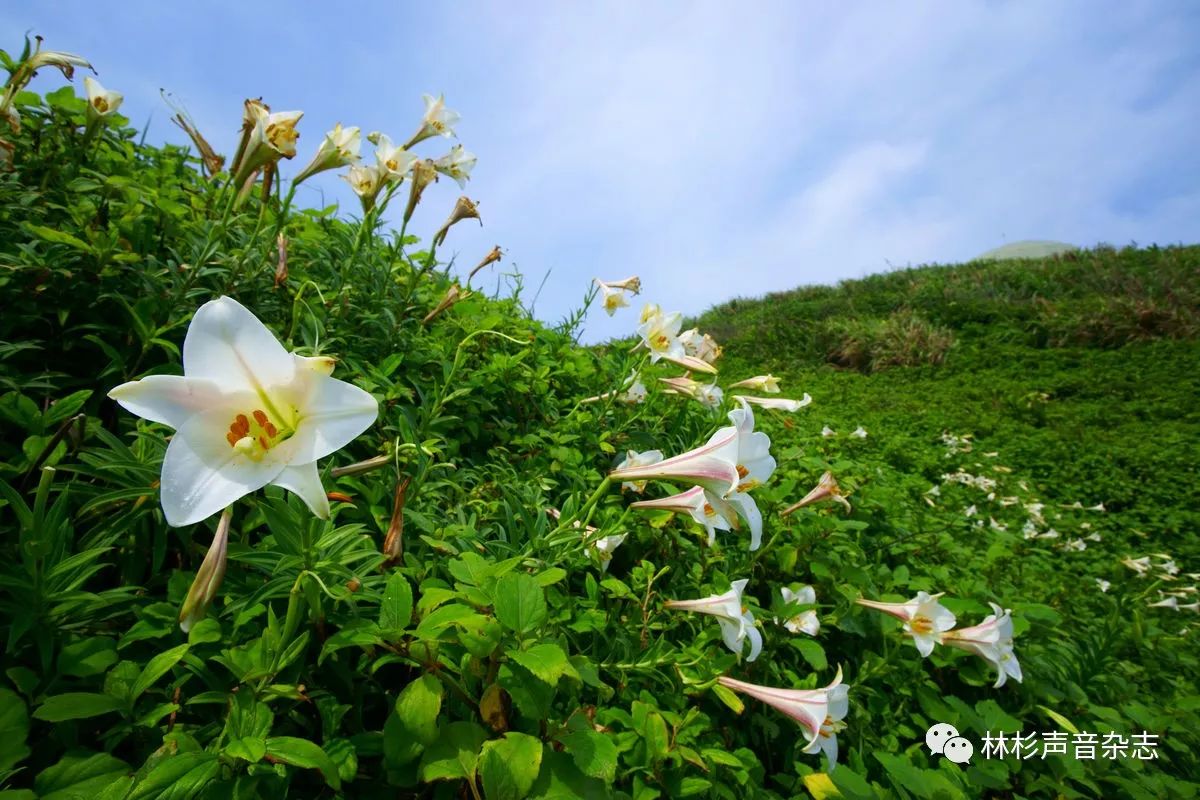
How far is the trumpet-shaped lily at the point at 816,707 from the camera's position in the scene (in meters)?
1.19

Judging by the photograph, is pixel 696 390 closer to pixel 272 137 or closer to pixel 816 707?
pixel 816 707

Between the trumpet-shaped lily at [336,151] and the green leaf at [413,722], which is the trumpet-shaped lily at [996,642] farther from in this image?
the trumpet-shaped lily at [336,151]

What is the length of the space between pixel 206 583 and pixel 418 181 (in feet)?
3.88

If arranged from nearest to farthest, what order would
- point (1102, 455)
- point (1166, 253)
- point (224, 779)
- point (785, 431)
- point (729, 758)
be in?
point (224, 779) < point (729, 758) < point (785, 431) < point (1102, 455) < point (1166, 253)

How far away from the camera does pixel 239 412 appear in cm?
73

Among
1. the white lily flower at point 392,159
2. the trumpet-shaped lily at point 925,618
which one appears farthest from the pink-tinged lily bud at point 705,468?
the white lily flower at point 392,159

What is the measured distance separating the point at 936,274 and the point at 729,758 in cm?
1439

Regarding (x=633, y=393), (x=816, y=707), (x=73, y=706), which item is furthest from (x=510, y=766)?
(x=633, y=393)

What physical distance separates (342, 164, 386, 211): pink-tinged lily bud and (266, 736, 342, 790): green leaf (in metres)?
1.35

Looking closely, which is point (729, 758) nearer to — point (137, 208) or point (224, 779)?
point (224, 779)

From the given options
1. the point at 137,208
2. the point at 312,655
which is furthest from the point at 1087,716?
the point at 137,208

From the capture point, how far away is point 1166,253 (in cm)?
1034

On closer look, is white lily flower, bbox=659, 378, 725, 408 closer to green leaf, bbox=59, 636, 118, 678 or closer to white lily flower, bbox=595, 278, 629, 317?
white lily flower, bbox=595, 278, 629, 317

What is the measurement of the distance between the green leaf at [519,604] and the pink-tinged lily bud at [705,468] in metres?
0.32
